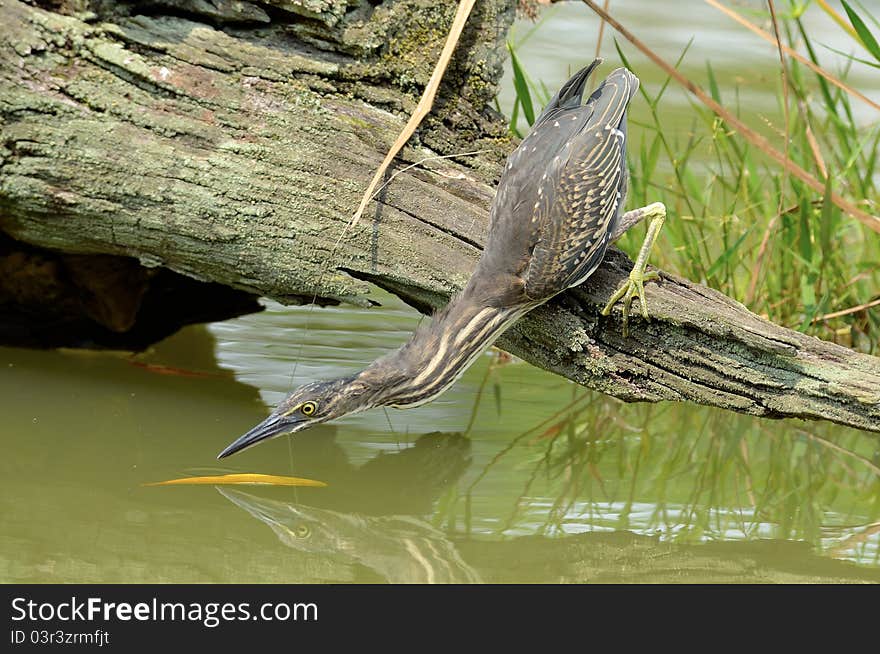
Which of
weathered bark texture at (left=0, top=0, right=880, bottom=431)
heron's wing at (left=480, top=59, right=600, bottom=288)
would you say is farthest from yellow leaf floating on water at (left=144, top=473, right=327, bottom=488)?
heron's wing at (left=480, top=59, right=600, bottom=288)

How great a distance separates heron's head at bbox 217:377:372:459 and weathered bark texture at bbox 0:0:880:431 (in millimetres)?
423

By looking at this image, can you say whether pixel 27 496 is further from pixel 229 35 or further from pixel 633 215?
pixel 633 215

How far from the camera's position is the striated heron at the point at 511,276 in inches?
133

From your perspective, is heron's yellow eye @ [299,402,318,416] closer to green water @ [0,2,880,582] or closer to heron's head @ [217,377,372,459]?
heron's head @ [217,377,372,459]

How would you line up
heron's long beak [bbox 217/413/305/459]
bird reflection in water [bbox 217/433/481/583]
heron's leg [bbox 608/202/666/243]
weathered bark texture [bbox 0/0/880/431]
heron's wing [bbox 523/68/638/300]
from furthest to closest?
heron's leg [bbox 608/202/666/243], weathered bark texture [bbox 0/0/880/431], heron's wing [bbox 523/68/638/300], heron's long beak [bbox 217/413/305/459], bird reflection in water [bbox 217/433/481/583]

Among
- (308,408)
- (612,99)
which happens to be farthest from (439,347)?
(612,99)

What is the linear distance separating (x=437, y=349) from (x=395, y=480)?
0.45 m

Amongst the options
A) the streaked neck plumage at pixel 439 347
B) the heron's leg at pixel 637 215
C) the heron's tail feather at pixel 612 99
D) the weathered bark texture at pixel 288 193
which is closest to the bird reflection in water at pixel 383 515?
the streaked neck plumage at pixel 439 347

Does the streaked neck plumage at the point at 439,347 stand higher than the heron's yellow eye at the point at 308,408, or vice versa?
the streaked neck plumage at the point at 439,347

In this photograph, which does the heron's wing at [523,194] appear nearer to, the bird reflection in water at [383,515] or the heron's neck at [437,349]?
the heron's neck at [437,349]

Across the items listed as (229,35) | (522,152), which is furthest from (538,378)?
(229,35)

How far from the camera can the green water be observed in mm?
3074

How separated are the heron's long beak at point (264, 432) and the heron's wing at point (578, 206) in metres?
0.81
